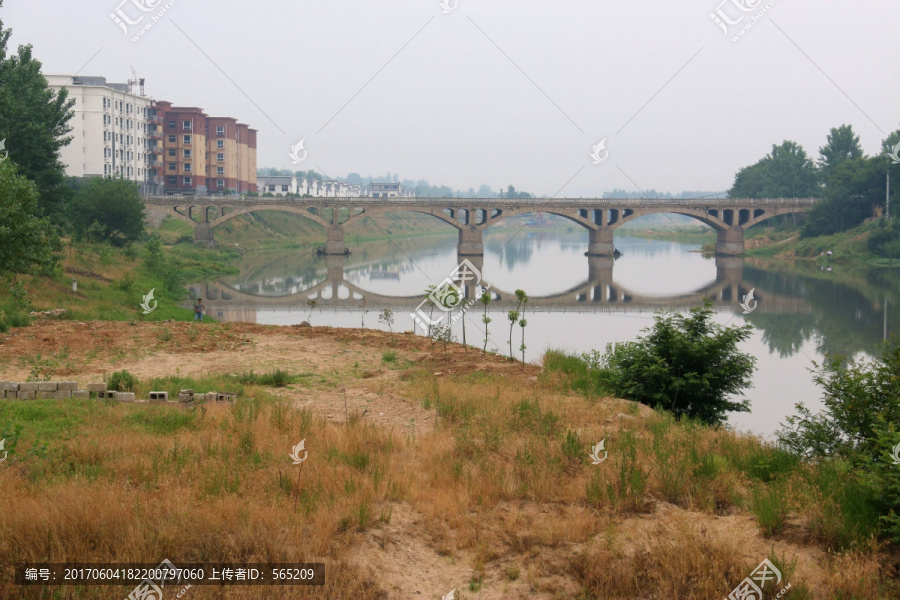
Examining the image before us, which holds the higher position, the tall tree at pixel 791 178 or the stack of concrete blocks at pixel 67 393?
the tall tree at pixel 791 178

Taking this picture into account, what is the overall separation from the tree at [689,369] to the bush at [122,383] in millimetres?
7662

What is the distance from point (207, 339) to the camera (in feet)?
58.5

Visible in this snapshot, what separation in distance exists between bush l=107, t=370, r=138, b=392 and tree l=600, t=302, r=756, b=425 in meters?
7.66

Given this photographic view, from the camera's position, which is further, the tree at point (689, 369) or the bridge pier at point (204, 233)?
the bridge pier at point (204, 233)

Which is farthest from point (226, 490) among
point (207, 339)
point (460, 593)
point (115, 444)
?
point (207, 339)

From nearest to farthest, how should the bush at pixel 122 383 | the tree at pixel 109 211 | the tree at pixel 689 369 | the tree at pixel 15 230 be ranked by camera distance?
the bush at pixel 122 383 < the tree at pixel 689 369 < the tree at pixel 15 230 < the tree at pixel 109 211

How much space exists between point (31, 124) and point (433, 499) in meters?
28.5

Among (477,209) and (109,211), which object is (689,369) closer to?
(109,211)

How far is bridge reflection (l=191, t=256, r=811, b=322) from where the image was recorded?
36.5 meters

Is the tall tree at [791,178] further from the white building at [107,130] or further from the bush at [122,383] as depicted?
the bush at [122,383]

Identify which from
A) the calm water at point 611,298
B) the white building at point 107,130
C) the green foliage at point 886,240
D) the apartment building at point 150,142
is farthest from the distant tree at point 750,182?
the white building at point 107,130

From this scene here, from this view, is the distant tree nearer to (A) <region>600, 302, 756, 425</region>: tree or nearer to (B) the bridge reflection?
(B) the bridge reflection

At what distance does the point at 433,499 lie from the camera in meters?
7.94

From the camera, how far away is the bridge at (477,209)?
69125 millimetres
